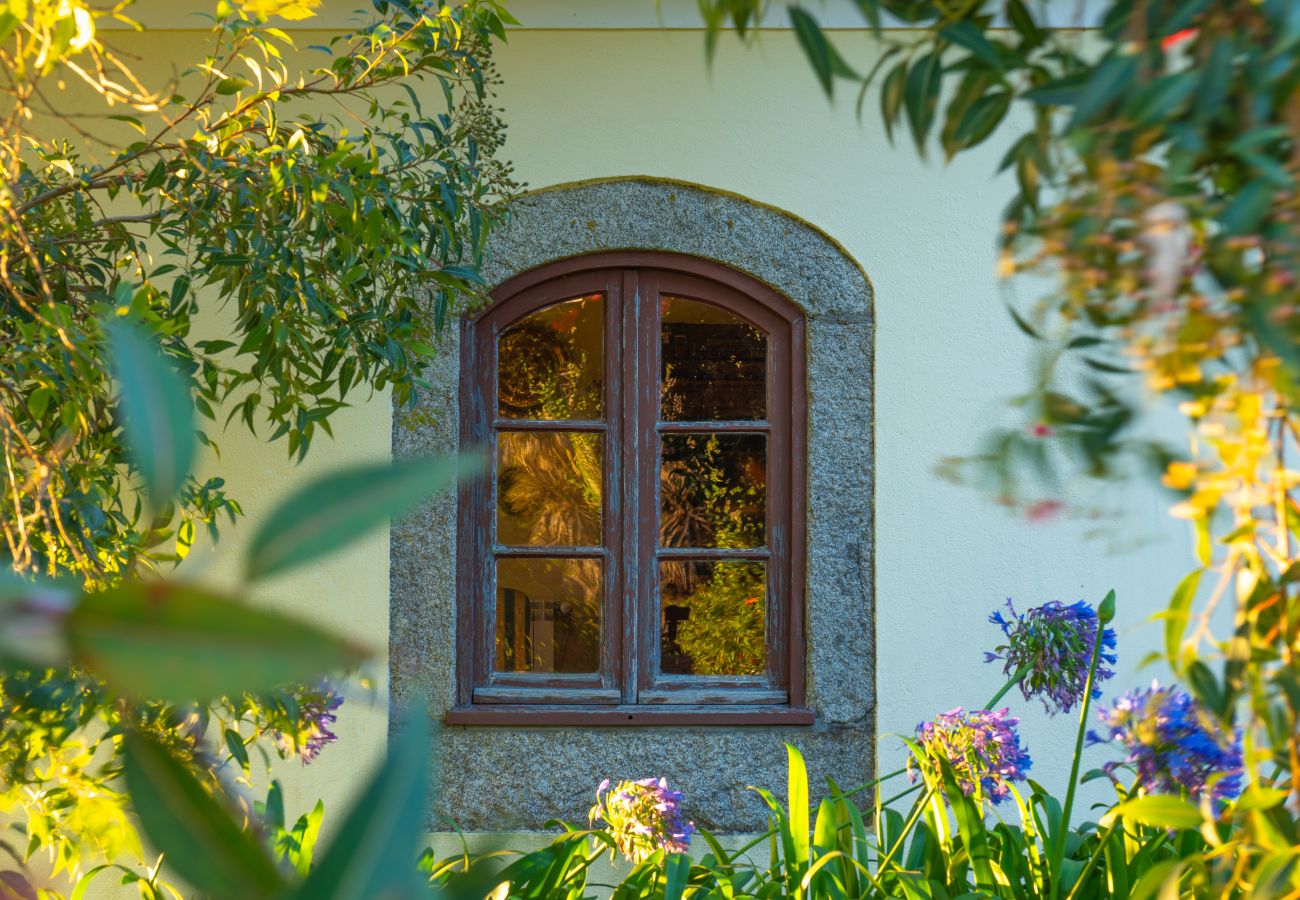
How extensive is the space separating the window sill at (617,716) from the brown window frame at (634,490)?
0.03 meters

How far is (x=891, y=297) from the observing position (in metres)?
3.68

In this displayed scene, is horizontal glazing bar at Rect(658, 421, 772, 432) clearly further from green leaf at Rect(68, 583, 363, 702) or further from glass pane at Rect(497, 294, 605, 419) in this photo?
green leaf at Rect(68, 583, 363, 702)

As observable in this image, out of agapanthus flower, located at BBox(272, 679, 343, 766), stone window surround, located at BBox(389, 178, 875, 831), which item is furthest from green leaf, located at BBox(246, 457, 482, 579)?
stone window surround, located at BBox(389, 178, 875, 831)

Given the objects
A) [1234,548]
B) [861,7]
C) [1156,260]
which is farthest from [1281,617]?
[861,7]

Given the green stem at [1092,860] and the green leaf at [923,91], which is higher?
the green leaf at [923,91]

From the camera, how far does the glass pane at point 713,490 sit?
377cm

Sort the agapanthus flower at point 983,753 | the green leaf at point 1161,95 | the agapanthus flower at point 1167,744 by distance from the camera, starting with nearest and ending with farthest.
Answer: the green leaf at point 1161,95 < the agapanthus flower at point 1167,744 < the agapanthus flower at point 983,753

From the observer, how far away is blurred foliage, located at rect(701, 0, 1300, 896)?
0.68 meters

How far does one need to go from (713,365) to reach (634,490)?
45cm

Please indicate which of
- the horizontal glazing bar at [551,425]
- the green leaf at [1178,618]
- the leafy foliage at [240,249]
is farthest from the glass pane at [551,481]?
the green leaf at [1178,618]

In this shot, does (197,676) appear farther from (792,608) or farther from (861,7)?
(792,608)

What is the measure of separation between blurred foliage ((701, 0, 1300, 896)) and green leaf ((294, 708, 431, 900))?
1.82ft

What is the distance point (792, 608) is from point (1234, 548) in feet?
9.67

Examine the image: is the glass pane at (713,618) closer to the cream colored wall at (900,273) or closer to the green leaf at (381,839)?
the cream colored wall at (900,273)
